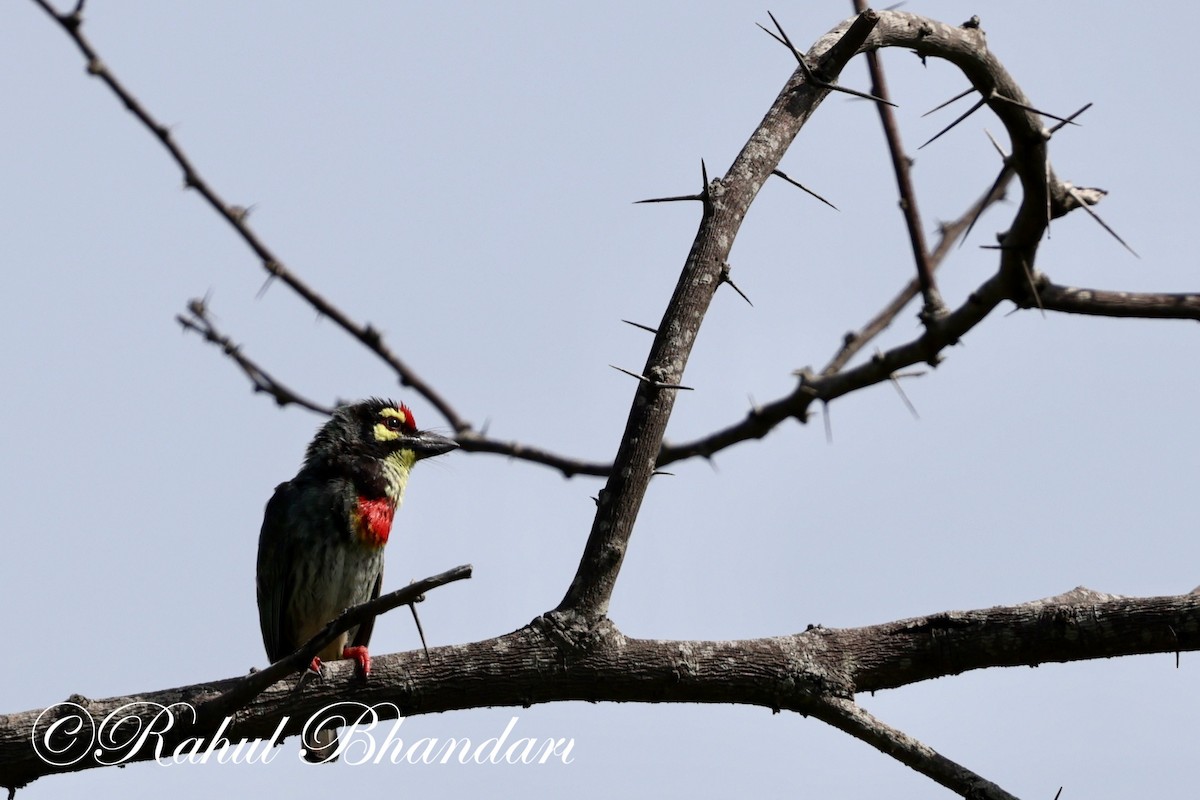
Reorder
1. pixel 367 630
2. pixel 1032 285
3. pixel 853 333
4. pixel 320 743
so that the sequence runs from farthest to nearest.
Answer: pixel 367 630
pixel 853 333
pixel 320 743
pixel 1032 285

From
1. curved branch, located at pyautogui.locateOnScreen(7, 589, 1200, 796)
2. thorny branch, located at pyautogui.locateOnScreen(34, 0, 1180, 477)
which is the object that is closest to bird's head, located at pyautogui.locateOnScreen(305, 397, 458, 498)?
thorny branch, located at pyautogui.locateOnScreen(34, 0, 1180, 477)

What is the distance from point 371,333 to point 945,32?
2.43 metres

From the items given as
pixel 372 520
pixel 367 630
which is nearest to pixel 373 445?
pixel 372 520

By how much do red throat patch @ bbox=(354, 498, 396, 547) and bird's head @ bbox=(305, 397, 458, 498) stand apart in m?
0.10

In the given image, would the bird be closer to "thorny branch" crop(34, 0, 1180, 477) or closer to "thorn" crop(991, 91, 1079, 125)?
"thorny branch" crop(34, 0, 1180, 477)

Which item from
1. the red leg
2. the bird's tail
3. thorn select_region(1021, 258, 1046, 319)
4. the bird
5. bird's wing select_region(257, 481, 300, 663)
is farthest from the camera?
bird's wing select_region(257, 481, 300, 663)

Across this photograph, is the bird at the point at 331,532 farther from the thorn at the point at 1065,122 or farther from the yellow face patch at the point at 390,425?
the thorn at the point at 1065,122

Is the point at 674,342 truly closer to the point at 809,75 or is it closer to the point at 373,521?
the point at 809,75

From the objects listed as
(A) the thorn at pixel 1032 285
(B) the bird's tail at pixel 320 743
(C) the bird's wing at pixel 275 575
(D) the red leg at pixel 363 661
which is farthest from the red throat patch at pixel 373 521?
(A) the thorn at pixel 1032 285

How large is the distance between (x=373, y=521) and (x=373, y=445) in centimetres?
59

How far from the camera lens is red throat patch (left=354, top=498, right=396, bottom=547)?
6.54 metres

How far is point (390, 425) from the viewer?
7.19 metres

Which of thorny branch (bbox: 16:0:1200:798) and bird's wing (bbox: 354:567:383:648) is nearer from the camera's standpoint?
thorny branch (bbox: 16:0:1200:798)

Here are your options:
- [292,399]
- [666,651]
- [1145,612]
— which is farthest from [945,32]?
[292,399]
